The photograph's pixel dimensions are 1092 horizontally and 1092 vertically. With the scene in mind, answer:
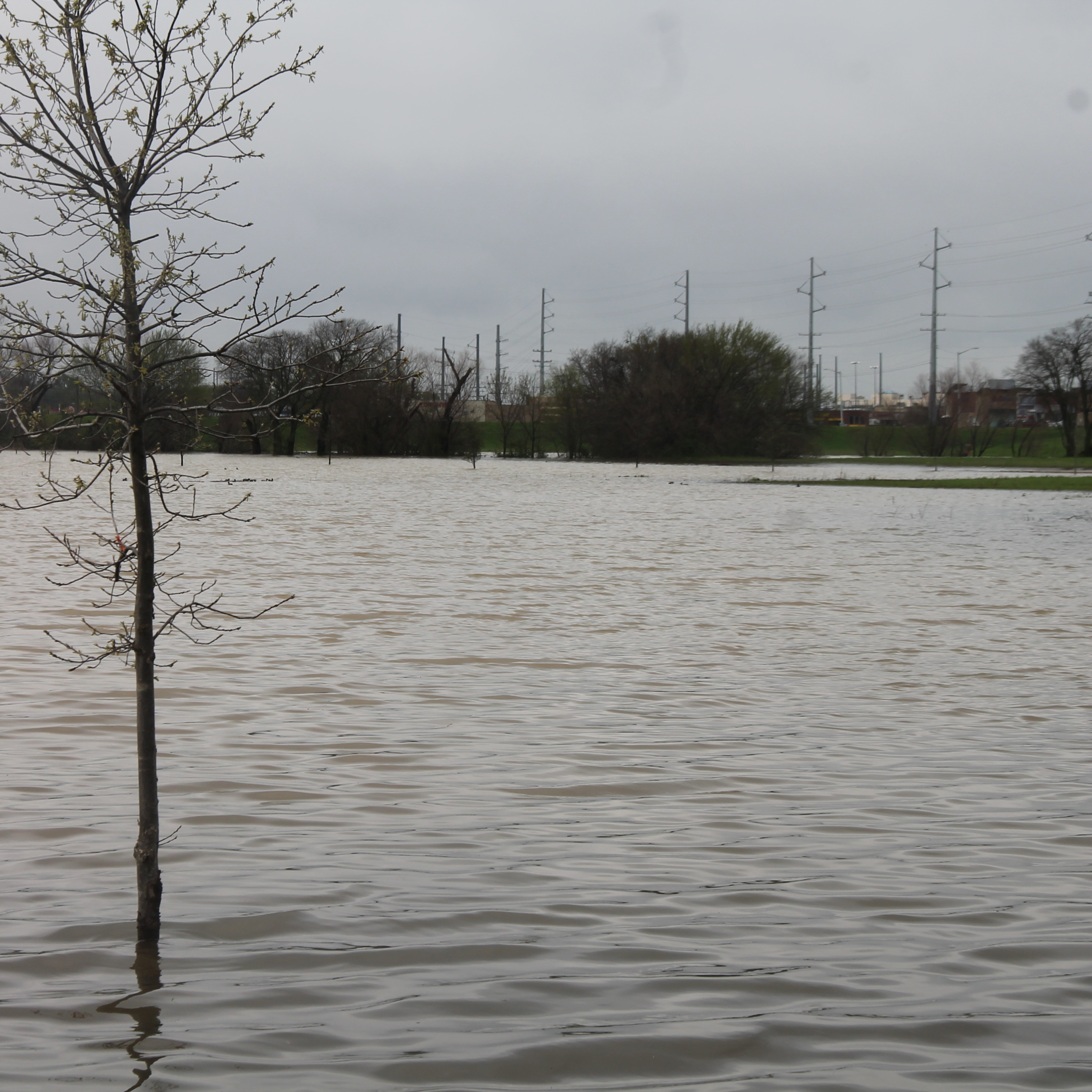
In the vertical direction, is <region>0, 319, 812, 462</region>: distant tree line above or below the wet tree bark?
above

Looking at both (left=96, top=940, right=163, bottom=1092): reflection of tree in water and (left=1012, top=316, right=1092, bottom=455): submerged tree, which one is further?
(left=1012, top=316, right=1092, bottom=455): submerged tree

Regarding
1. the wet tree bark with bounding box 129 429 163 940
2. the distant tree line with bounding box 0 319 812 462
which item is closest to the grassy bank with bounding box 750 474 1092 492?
the distant tree line with bounding box 0 319 812 462

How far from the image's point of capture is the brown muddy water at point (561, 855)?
4121 millimetres

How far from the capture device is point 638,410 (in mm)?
87375

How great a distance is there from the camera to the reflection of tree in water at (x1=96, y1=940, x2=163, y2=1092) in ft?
12.9

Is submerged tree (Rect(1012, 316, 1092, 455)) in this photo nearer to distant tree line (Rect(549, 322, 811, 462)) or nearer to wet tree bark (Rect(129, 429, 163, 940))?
distant tree line (Rect(549, 322, 811, 462))

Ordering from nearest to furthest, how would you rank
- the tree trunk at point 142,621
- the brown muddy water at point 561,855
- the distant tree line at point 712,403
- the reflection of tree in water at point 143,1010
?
the reflection of tree in water at point 143,1010, the brown muddy water at point 561,855, the tree trunk at point 142,621, the distant tree line at point 712,403

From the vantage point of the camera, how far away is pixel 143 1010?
14.2 ft

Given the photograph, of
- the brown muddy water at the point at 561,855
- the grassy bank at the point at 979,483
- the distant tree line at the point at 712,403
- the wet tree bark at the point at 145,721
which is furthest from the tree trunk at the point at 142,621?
the distant tree line at the point at 712,403

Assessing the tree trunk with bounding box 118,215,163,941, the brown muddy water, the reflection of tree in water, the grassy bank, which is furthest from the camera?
the grassy bank

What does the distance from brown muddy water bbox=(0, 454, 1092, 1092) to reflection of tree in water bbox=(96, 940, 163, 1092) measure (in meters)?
0.02

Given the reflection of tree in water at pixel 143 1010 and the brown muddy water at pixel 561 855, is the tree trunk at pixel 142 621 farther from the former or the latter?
the brown muddy water at pixel 561 855

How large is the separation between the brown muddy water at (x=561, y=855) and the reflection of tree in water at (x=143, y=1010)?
16mm

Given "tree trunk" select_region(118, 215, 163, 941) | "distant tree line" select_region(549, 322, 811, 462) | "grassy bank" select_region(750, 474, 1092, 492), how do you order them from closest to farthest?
1. "tree trunk" select_region(118, 215, 163, 941)
2. "grassy bank" select_region(750, 474, 1092, 492)
3. "distant tree line" select_region(549, 322, 811, 462)
